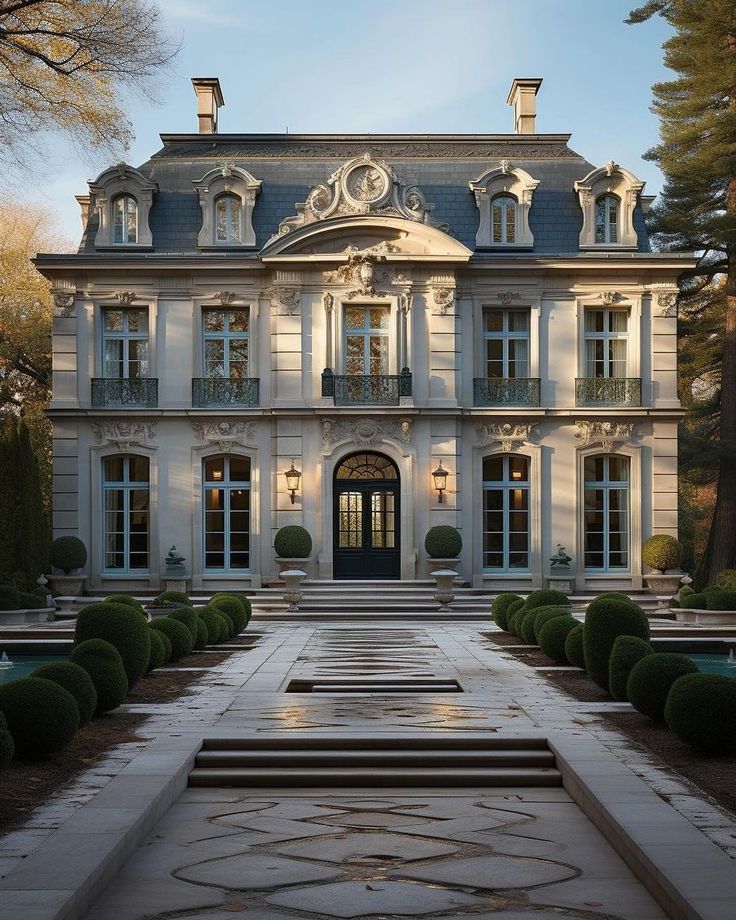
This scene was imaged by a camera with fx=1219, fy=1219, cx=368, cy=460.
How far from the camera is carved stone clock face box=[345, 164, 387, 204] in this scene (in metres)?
26.9

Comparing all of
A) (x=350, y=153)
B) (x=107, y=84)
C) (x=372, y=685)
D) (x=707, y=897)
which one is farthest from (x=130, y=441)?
(x=707, y=897)

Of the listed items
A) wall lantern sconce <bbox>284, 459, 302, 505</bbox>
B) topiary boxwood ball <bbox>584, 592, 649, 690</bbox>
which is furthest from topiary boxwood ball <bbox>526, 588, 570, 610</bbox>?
wall lantern sconce <bbox>284, 459, 302, 505</bbox>

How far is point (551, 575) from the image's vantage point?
26969mm

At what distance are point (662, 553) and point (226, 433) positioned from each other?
9999mm

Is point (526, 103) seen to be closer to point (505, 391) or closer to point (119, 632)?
point (505, 391)

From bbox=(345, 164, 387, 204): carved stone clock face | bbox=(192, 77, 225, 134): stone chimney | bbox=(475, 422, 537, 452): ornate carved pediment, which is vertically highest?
bbox=(192, 77, 225, 134): stone chimney

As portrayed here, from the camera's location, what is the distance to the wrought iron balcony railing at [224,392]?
2739 centimetres

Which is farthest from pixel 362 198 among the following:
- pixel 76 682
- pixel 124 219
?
pixel 76 682

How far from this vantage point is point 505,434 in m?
27.5

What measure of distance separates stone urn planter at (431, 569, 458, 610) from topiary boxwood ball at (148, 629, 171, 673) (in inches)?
454

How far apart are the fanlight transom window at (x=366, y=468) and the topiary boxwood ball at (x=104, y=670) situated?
16.8 metres

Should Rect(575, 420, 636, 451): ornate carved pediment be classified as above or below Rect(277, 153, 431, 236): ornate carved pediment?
below

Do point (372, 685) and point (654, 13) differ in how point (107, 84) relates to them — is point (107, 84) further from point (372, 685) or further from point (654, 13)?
point (654, 13)

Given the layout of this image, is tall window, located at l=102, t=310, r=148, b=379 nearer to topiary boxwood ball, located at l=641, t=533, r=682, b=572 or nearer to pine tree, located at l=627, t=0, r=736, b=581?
topiary boxwood ball, located at l=641, t=533, r=682, b=572
